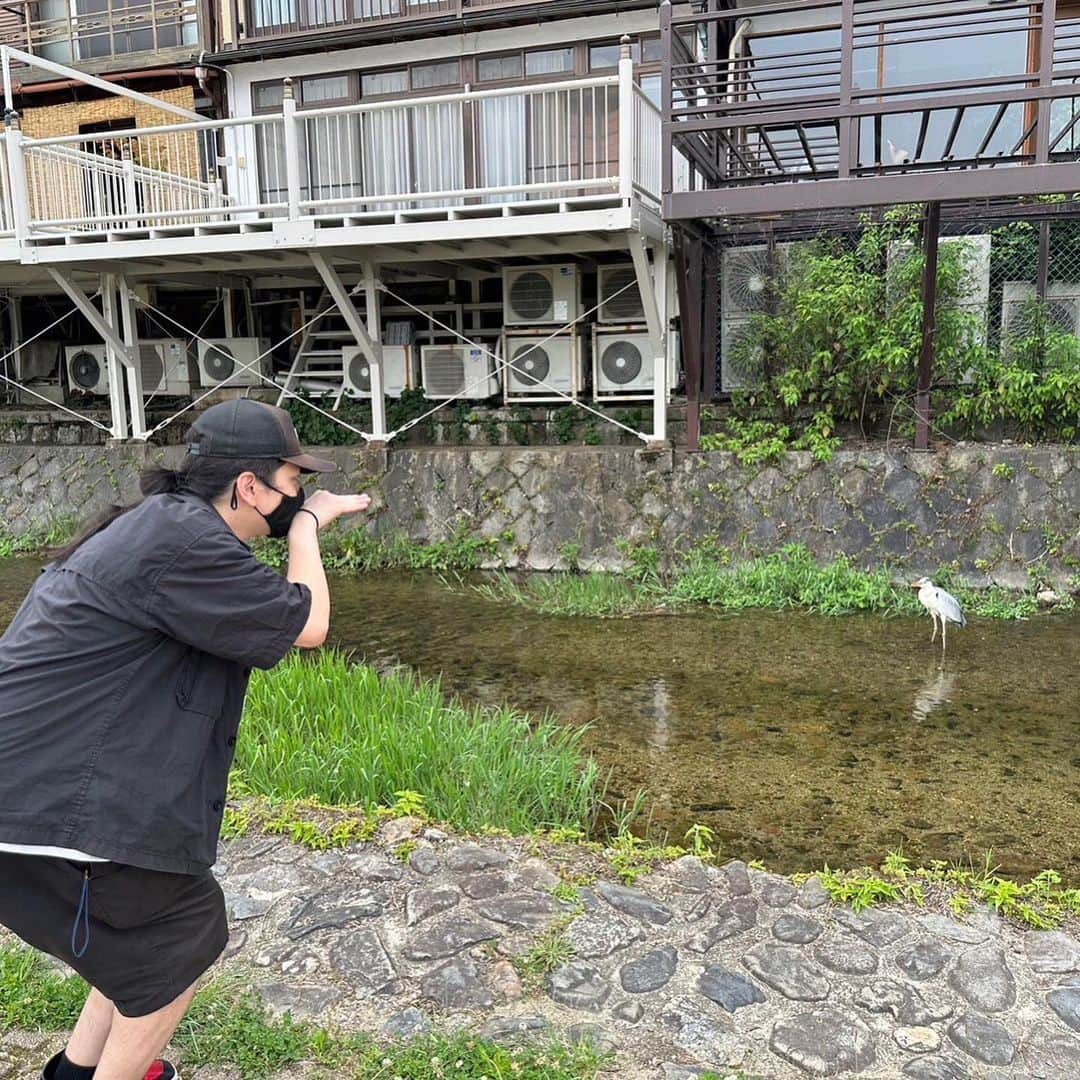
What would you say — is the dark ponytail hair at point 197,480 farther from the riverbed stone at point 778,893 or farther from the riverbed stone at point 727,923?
the riverbed stone at point 778,893

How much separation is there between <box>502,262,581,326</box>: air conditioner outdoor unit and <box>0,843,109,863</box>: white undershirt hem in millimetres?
9778

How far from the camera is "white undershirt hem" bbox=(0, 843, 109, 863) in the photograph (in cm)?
198

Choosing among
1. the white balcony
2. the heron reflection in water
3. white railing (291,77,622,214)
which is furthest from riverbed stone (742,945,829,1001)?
white railing (291,77,622,214)

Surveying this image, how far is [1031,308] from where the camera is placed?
9.62 metres

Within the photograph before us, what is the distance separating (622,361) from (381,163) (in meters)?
3.29

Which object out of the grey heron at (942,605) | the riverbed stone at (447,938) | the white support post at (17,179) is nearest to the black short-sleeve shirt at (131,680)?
the riverbed stone at (447,938)

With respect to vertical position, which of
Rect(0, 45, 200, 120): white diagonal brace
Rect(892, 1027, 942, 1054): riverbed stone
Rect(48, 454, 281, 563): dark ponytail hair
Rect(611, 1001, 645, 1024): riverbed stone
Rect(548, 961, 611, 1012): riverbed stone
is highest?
Rect(0, 45, 200, 120): white diagonal brace

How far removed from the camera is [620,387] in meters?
11.0

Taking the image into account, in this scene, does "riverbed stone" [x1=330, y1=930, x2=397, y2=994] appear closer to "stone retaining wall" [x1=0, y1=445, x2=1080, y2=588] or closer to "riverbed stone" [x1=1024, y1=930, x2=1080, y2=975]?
"riverbed stone" [x1=1024, y1=930, x2=1080, y2=975]

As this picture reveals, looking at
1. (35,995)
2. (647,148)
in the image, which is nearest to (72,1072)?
(35,995)

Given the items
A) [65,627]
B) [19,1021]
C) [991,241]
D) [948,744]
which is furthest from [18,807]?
[991,241]

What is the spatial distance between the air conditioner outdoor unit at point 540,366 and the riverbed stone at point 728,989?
8.40 m

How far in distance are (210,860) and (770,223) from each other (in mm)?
9996

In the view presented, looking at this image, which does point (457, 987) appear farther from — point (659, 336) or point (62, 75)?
point (62, 75)
